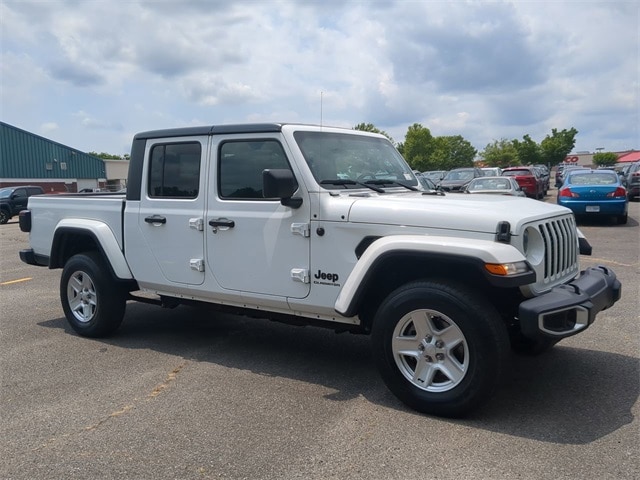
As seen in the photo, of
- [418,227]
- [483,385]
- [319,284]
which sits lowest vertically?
[483,385]

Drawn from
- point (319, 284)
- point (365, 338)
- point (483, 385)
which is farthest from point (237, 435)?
point (365, 338)

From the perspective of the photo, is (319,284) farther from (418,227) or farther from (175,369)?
(175,369)

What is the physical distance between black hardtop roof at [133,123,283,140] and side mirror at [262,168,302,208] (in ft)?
1.90

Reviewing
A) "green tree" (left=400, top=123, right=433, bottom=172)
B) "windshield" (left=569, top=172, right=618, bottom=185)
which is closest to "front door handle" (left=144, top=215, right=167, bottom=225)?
"windshield" (left=569, top=172, right=618, bottom=185)

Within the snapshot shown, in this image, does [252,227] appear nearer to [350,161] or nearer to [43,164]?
[350,161]

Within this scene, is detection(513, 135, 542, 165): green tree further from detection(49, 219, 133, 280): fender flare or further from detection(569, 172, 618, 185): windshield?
detection(49, 219, 133, 280): fender flare

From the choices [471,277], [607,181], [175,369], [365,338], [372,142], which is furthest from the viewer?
[607,181]

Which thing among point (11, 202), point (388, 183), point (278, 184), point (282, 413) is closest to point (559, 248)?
point (388, 183)

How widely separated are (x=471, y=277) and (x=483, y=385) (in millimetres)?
737

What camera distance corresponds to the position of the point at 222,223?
5.03m

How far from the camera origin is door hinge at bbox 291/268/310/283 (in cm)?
460

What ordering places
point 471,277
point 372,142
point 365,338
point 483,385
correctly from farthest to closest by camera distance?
point 365,338, point 372,142, point 471,277, point 483,385

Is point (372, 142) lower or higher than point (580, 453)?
higher

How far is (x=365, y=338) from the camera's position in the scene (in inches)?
237
